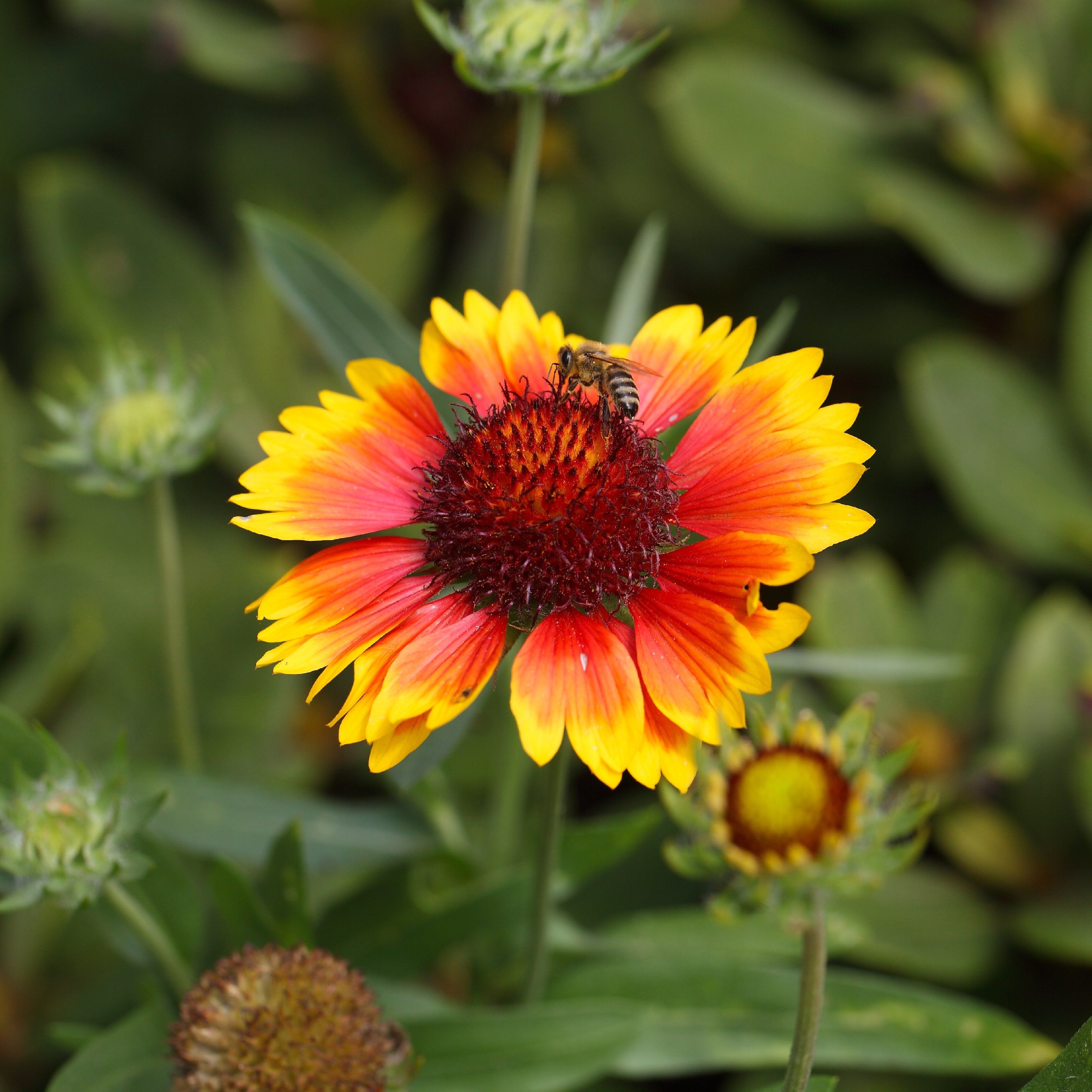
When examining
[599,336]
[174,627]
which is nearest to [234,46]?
[599,336]

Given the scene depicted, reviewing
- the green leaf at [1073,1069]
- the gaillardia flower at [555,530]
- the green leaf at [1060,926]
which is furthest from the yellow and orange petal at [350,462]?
the green leaf at [1060,926]

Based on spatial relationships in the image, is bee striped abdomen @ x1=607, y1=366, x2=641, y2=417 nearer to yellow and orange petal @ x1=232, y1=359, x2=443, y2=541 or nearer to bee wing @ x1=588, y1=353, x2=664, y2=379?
bee wing @ x1=588, y1=353, x2=664, y2=379

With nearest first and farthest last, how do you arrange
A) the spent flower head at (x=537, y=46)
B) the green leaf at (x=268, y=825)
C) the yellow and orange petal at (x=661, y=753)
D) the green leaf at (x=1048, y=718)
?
the yellow and orange petal at (x=661, y=753), the spent flower head at (x=537, y=46), the green leaf at (x=268, y=825), the green leaf at (x=1048, y=718)

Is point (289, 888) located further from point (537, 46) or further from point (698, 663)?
point (537, 46)

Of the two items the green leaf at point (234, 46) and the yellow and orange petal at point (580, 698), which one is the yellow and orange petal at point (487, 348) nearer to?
the yellow and orange petal at point (580, 698)

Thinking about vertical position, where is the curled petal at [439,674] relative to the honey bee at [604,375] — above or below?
below
